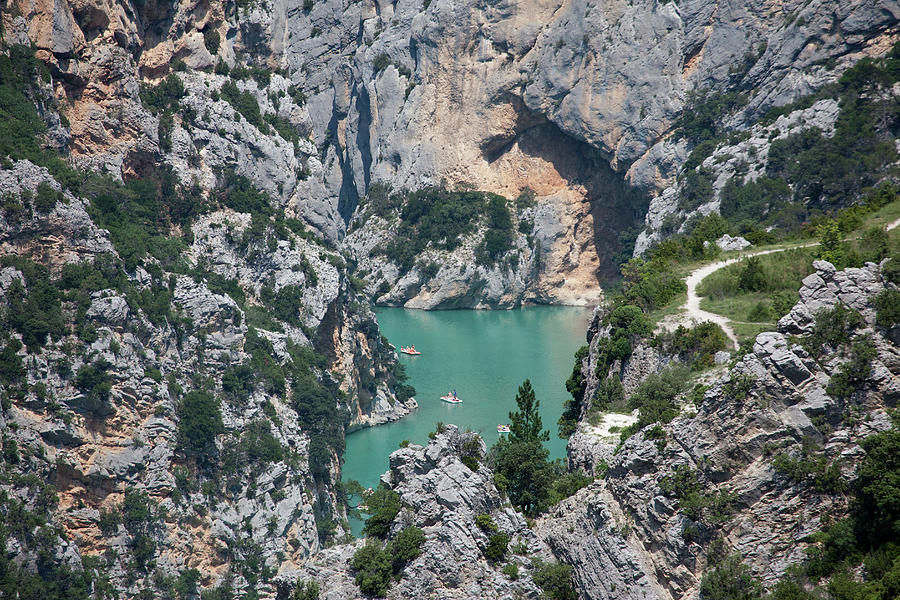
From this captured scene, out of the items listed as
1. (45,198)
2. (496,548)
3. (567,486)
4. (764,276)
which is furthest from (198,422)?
(764,276)

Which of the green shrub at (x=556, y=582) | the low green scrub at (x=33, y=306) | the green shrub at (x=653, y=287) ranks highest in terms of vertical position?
the low green scrub at (x=33, y=306)

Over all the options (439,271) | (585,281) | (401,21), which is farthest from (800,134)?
(401,21)

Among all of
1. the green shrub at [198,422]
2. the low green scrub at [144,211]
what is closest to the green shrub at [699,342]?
the green shrub at [198,422]

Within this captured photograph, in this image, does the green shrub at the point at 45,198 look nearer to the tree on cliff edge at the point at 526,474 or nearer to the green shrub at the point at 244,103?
the green shrub at the point at 244,103

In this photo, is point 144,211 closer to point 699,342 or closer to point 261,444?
point 261,444

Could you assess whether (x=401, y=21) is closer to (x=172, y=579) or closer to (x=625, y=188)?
(x=625, y=188)
